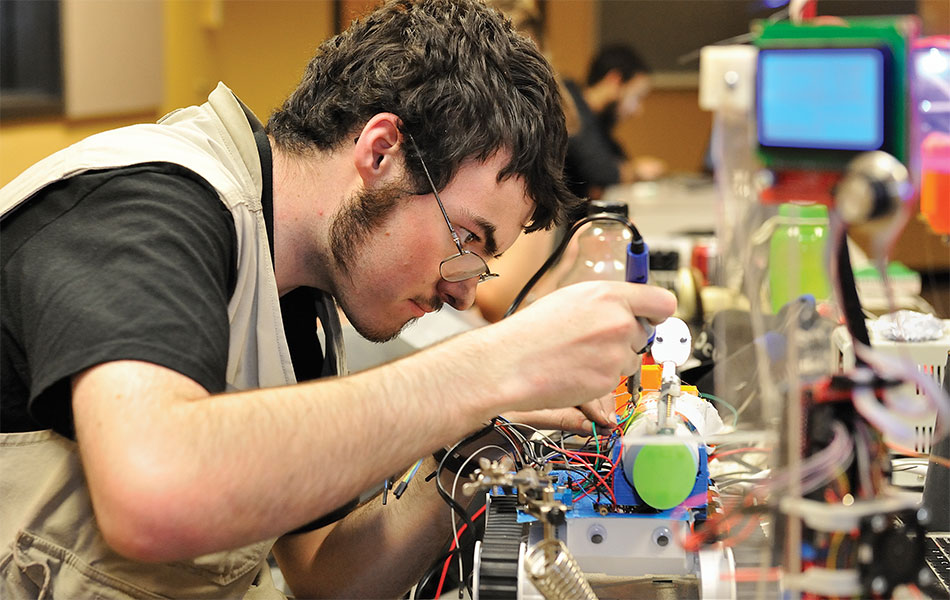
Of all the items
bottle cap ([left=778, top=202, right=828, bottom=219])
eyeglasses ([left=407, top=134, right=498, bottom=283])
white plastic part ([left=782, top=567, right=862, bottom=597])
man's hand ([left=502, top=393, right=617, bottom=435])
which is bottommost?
man's hand ([left=502, top=393, right=617, bottom=435])

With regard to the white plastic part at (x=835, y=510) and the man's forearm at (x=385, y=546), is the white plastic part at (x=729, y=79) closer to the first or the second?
the white plastic part at (x=835, y=510)

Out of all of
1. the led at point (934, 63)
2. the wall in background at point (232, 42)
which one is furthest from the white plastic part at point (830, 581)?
the wall in background at point (232, 42)

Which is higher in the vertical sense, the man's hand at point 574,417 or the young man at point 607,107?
the young man at point 607,107

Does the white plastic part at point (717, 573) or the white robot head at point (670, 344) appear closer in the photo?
the white plastic part at point (717, 573)

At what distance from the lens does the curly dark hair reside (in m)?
1.13

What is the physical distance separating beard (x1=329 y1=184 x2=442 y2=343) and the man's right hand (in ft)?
1.02

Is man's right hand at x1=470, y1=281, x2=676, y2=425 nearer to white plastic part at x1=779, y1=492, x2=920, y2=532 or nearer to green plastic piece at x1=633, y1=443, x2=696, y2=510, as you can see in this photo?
green plastic piece at x1=633, y1=443, x2=696, y2=510

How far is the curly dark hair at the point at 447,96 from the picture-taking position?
3.71 feet

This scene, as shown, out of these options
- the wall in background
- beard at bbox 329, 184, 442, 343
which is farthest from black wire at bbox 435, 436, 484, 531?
the wall in background

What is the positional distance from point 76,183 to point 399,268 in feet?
1.22

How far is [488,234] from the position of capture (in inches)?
44.9

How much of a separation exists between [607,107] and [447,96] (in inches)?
174

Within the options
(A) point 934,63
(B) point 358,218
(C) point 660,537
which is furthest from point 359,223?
(A) point 934,63

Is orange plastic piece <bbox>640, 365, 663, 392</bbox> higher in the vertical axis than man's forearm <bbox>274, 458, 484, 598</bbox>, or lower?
higher
